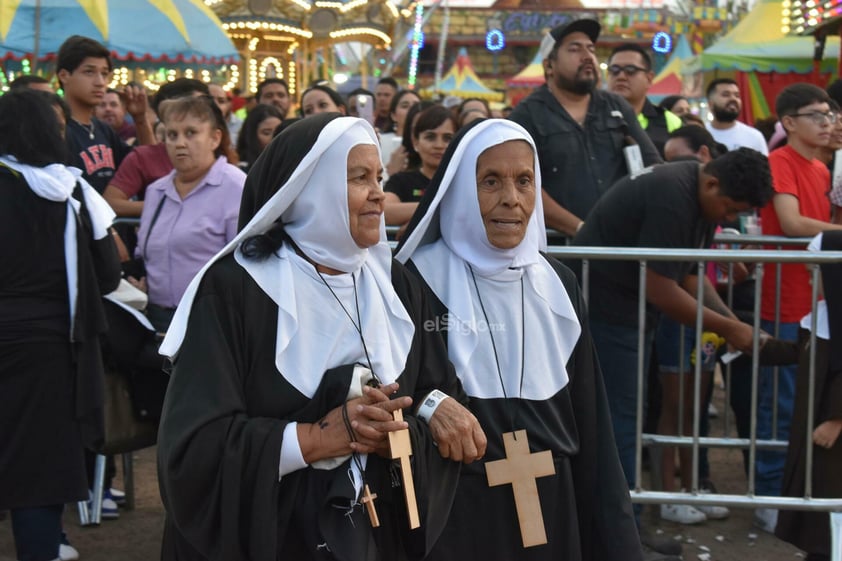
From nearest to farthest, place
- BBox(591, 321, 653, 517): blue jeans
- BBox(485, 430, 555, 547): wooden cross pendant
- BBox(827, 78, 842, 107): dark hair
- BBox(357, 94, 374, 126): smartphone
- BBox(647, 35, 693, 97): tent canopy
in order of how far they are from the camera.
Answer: BBox(485, 430, 555, 547): wooden cross pendant, BBox(591, 321, 653, 517): blue jeans, BBox(827, 78, 842, 107): dark hair, BBox(357, 94, 374, 126): smartphone, BBox(647, 35, 693, 97): tent canopy

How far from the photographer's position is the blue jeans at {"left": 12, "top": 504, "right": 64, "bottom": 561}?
4.73 m

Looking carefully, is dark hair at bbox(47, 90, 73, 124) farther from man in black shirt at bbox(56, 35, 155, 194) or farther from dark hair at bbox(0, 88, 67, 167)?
man in black shirt at bbox(56, 35, 155, 194)

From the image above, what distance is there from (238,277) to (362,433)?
20.8 inches

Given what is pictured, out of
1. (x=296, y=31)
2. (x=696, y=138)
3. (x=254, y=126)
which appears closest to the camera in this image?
(x=696, y=138)

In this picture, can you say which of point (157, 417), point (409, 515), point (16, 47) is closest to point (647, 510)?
point (157, 417)

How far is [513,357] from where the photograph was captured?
3.28 metres

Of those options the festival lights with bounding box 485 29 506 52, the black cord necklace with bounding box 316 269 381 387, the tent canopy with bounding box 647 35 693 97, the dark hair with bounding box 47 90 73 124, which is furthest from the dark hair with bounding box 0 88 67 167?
the festival lights with bounding box 485 29 506 52

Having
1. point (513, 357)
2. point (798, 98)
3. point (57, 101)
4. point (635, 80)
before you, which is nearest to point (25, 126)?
point (57, 101)

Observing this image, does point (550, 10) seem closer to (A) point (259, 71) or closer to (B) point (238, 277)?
(A) point (259, 71)

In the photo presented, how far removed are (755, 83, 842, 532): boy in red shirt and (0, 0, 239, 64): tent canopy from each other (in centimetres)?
596

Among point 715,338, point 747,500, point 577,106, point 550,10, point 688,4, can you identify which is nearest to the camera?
point 747,500

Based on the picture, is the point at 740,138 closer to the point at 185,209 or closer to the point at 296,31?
the point at 185,209

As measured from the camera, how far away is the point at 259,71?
98.3ft

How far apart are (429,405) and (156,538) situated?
10.3ft
